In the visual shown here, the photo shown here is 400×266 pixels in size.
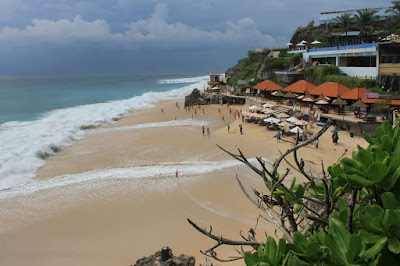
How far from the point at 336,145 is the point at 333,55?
17.9 metres

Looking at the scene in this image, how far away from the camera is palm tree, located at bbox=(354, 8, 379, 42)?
4017cm

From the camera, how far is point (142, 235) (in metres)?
11.7

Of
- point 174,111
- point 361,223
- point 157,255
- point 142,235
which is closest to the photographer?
point 361,223

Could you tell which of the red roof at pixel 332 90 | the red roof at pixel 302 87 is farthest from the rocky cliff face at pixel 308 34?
the red roof at pixel 332 90

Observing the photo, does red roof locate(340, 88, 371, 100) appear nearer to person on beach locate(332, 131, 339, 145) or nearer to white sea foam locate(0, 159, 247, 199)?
person on beach locate(332, 131, 339, 145)

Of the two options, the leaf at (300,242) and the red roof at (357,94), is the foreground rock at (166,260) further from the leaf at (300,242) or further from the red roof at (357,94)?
the red roof at (357,94)

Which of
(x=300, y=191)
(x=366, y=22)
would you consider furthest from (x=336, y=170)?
(x=366, y=22)

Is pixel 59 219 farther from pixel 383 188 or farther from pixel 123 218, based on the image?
pixel 383 188

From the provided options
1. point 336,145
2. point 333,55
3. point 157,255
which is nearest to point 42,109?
point 333,55

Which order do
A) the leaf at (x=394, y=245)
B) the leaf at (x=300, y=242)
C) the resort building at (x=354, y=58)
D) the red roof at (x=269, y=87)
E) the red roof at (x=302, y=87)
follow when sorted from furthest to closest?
the red roof at (x=269, y=87) < the red roof at (x=302, y=87) < the resort building at (x=354, y=58) < the leaf at (x=300, y=242) < the leaf at (x=394, y=245)

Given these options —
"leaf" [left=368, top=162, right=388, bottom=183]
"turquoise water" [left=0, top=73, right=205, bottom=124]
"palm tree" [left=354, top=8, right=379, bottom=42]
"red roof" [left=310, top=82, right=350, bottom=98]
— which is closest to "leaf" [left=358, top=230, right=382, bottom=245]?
"leaf" [left=368, top=162, right=388, bottom=183]

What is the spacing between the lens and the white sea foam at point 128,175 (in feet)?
53.5

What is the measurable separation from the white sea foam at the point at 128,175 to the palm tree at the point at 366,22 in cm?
3151

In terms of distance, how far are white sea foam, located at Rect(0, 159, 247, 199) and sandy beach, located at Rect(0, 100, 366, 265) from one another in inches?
2.1
